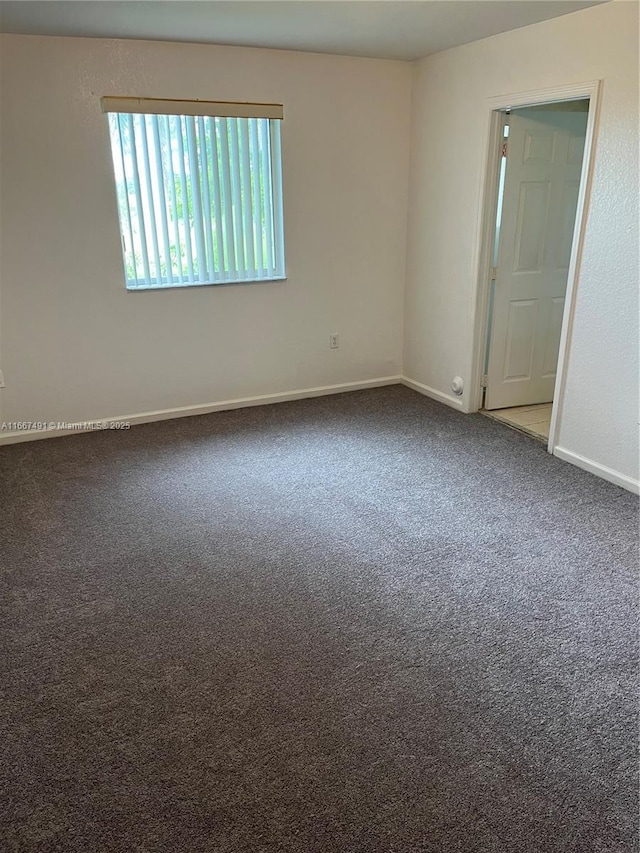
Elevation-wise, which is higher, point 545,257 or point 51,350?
point 545,257

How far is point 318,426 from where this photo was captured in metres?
4.27

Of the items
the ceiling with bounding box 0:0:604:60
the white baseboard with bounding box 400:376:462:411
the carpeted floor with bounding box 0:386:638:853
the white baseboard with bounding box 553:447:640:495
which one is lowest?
the carpeted floor with bounding box 0:386:638:853

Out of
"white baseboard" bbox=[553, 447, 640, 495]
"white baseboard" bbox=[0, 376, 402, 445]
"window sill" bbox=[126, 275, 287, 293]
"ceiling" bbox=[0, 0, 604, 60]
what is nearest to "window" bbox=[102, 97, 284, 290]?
"window sill" bbox=[126, 275, 287, 293]

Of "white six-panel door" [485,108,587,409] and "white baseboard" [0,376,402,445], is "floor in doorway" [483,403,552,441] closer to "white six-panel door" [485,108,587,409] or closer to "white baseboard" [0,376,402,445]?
"white six-panel door" [485,108,587,409]

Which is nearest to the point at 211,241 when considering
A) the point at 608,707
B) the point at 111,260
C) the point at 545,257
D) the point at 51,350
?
the point at 111,260

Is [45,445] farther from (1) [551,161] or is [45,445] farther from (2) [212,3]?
(1) [551,161]

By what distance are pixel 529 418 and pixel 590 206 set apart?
156 cm

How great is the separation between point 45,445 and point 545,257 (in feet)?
11.7

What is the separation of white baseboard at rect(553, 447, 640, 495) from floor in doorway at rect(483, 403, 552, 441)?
0.29 m

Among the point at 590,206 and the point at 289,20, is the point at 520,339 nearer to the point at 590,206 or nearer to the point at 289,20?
the point at 590,206

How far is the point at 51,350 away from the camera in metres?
3.98

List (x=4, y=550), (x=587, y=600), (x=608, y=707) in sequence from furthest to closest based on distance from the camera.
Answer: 1. (x=4, y=550)
2. (x=587, y=600)
3. (x=608, y=707)

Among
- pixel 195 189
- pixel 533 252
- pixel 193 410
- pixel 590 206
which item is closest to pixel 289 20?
pixel 195 189

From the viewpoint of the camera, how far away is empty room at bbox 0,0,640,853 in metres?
1.75
